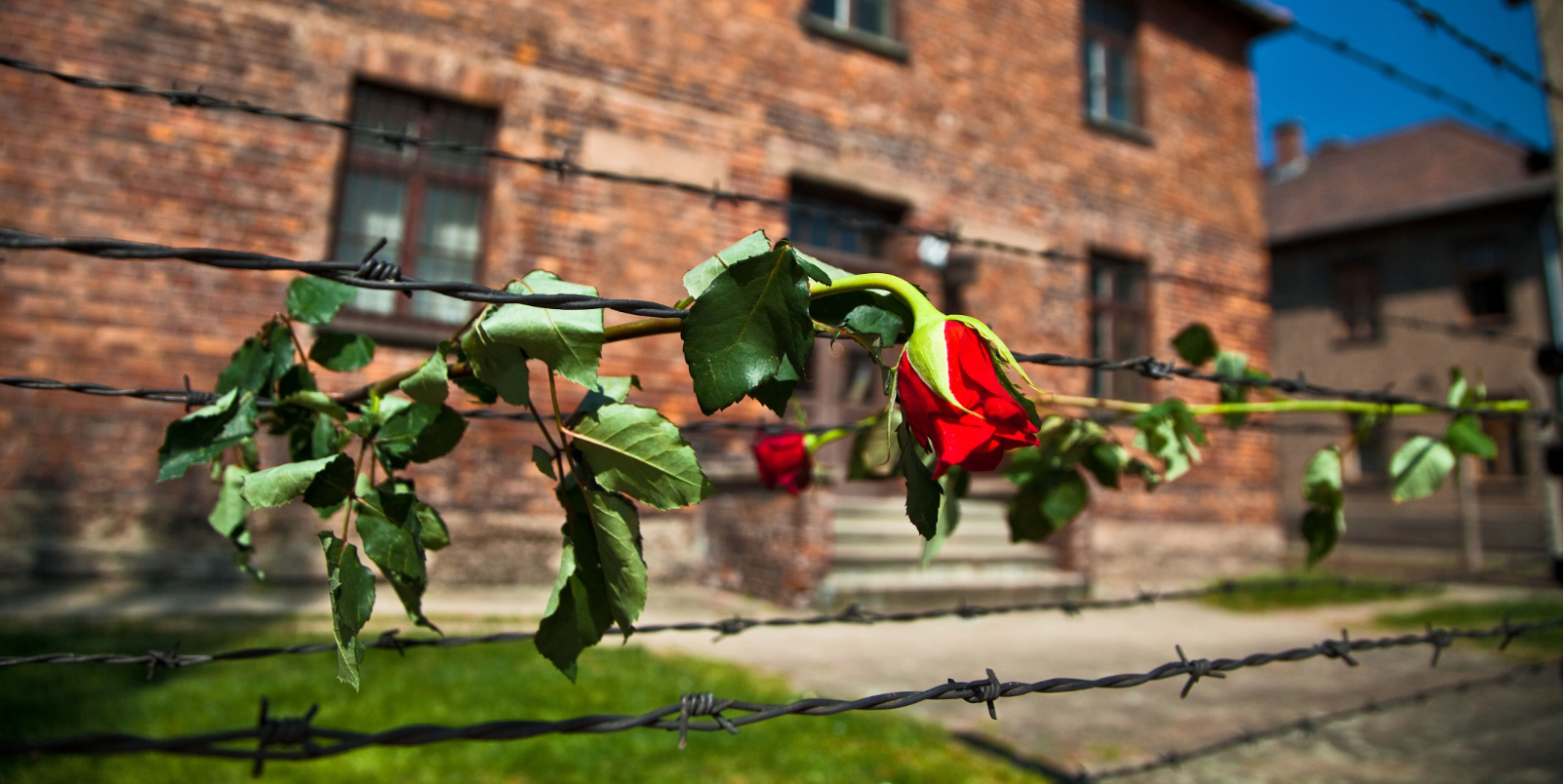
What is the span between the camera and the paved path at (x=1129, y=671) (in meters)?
3.19

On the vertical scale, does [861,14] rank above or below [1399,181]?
below

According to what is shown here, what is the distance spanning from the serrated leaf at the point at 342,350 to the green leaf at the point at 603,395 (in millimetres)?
391

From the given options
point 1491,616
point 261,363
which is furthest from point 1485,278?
point 261,363

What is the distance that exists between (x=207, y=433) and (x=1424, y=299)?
70.8ft

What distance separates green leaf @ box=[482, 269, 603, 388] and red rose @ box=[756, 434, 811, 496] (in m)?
0.78

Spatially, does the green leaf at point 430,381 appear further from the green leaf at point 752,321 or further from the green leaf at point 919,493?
the green leaf at point 919,493

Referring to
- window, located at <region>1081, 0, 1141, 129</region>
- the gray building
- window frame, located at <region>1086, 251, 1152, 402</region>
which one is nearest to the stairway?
window frame, located at <region>1086, 251, 1152, 402</region>

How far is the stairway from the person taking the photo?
611cm

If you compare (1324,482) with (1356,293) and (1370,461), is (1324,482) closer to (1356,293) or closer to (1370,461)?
(1370,461)

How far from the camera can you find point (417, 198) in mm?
6664

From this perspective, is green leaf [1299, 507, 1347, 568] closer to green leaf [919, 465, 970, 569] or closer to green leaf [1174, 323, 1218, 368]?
green leaf [1174, 323, 1218, 368]

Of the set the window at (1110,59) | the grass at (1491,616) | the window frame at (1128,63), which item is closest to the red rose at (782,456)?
the grass at (1491,616)

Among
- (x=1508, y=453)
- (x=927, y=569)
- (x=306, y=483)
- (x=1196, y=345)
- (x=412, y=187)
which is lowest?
(x=927, y=569)

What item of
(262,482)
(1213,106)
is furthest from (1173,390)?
(262,482)
